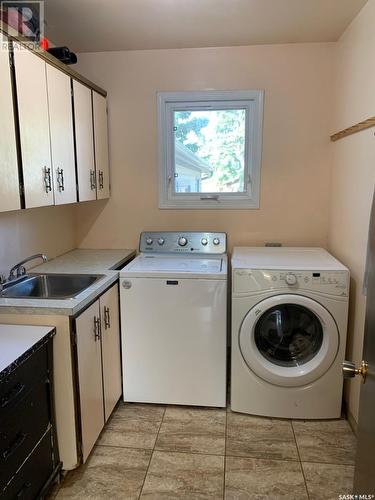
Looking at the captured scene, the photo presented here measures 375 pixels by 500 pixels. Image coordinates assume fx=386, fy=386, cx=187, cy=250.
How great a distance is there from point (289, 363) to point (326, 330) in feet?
1.07

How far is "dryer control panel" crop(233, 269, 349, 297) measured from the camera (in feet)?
7.26

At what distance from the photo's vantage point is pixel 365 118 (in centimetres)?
212

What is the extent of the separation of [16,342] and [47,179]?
850 millimetres

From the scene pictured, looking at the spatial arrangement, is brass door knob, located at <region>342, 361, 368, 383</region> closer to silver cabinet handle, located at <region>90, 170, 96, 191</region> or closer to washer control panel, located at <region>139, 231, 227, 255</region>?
washer control panel, located at <region>139, 231, 227, 255</region>

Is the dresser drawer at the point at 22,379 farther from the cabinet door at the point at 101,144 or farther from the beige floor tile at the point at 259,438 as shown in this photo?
the cabinet door at the point at 101,144

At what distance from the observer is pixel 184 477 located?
6.29 feet

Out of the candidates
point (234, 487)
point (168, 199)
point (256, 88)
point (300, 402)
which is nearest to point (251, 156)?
point (256, 88)

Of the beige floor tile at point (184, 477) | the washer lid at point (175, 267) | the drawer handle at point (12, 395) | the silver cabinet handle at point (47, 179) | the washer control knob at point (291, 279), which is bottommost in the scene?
the beige floor tile at point (184, 477)

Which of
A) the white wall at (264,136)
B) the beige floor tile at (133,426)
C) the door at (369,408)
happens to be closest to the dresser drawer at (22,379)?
the beige floor tile at (133,426)

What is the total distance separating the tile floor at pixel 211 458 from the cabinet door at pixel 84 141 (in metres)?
1.46

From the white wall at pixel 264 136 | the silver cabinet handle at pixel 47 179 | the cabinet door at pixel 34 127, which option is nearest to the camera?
the cabinet door at pixel 34 127

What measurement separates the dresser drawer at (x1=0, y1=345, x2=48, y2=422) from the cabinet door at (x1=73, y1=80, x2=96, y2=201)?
1115 millimetres

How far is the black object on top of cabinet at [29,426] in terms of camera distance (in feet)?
4.45

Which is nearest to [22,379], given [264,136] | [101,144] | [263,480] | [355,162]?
[263,480]
